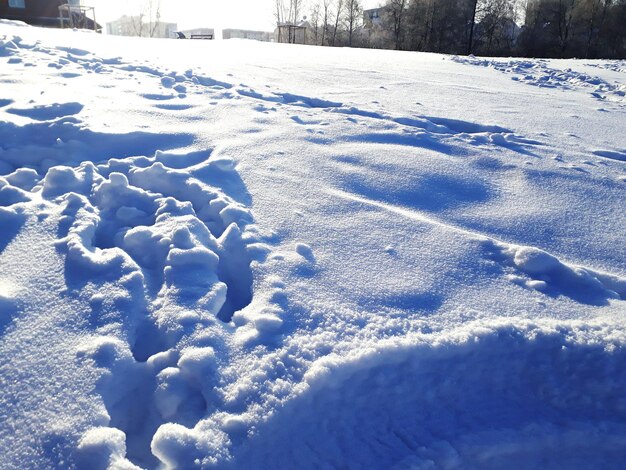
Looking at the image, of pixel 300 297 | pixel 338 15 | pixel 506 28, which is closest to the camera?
pixel 300 297

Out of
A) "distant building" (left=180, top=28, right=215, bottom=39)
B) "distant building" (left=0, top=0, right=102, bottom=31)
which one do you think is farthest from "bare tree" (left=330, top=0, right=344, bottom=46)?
"distant building" (left=0, top=0, right=102, bottom=31)

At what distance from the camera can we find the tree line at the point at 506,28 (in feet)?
70.5

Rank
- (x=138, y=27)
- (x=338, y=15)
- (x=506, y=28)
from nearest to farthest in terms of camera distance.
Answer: (x=506, y=28) < (x=338, y=15) < (x=138, y=27)

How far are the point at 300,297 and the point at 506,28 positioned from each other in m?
26.6

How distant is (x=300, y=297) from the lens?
1.46 metres

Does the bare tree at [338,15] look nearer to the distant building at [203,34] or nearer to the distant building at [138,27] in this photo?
the distant building at [203,34]

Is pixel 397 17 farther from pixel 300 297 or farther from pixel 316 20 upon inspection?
pixel 300 297

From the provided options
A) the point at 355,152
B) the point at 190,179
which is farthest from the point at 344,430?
the point at 355,152

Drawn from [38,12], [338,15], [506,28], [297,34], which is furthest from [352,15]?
[38,12]

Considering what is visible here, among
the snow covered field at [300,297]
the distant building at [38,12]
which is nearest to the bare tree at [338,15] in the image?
the distant building at [38,12]

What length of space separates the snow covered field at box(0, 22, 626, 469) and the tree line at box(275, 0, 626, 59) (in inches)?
873

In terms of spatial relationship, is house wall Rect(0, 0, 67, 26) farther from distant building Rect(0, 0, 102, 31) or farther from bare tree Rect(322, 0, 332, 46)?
bare tree Rect(322, 0, 332, 46)

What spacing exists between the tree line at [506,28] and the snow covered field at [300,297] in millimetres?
22182

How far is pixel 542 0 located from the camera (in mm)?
22719
